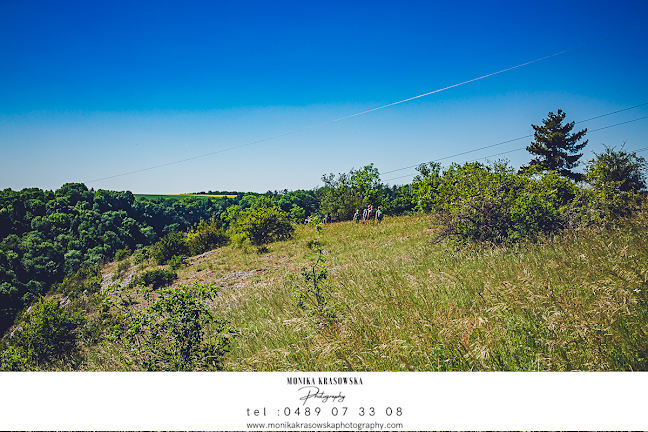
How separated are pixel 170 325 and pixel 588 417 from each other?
3246mm

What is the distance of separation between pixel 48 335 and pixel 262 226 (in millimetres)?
13109

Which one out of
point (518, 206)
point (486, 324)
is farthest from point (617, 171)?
point (486, 324)

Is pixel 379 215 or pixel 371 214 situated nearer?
pixel 379 215

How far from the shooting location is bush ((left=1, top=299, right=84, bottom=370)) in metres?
4.59

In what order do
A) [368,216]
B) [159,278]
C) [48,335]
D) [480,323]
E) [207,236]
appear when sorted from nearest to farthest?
[480,323] → [48,335] → [159,278] → [368,216] → [207,236]

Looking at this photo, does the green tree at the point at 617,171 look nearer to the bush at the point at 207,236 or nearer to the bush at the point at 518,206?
the bush at the point at 518,206

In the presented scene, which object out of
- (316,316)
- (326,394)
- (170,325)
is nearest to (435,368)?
(326,394)

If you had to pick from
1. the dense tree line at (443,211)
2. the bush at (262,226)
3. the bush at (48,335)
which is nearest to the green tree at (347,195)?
the dense tree line at (443,211)

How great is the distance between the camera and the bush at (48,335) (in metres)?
4.59

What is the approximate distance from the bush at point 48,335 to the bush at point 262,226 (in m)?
12.3

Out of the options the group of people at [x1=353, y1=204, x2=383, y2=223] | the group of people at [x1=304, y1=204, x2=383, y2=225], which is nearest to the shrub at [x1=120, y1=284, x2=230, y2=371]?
the group of people at [x1=304, y1=204, x2=383, y2=225]

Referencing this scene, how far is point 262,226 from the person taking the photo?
710 inches

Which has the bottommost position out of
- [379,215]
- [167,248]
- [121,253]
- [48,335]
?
[379,215]

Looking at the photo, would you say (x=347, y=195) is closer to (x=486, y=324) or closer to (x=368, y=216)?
(x=368, y=216)
